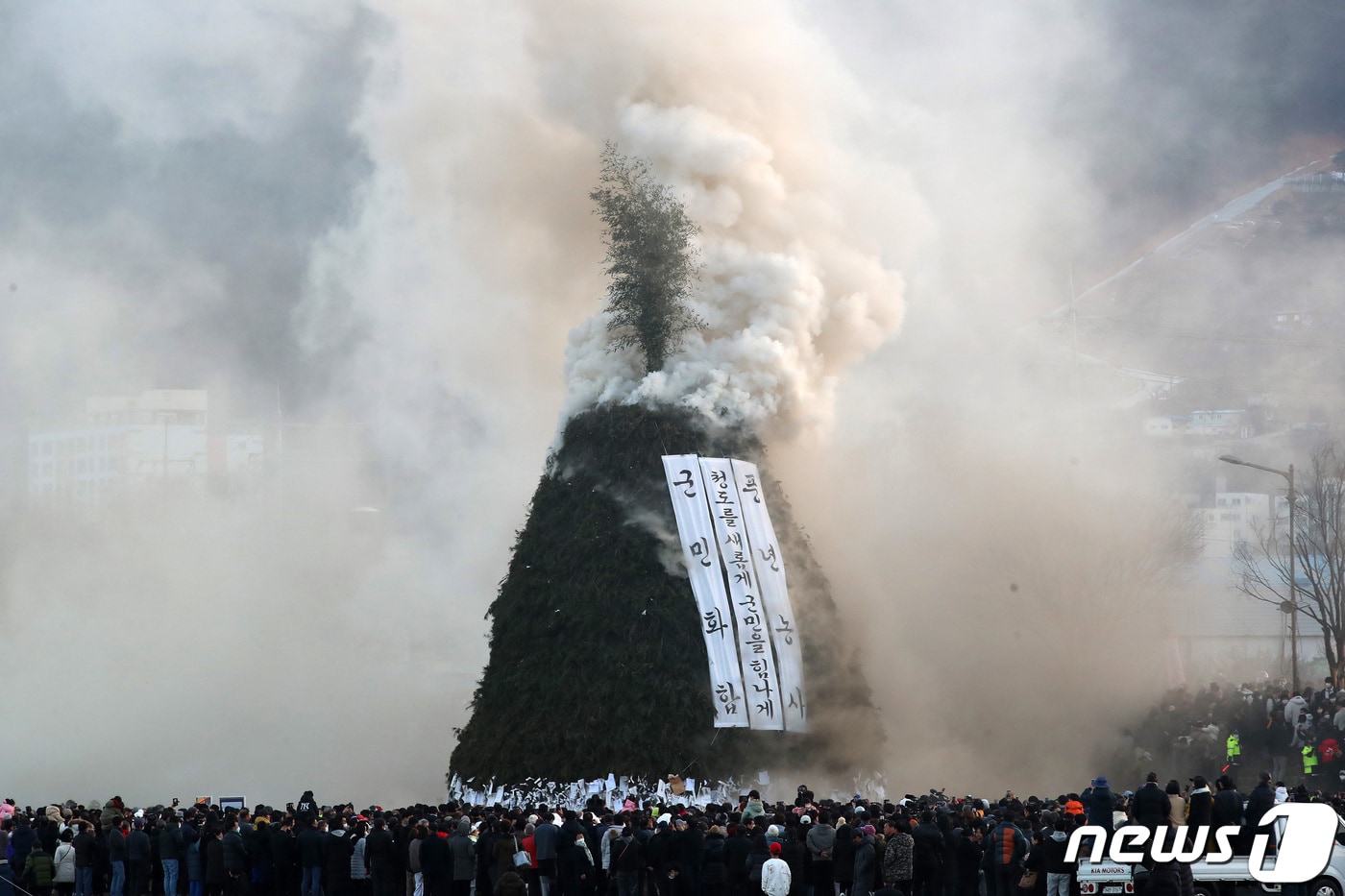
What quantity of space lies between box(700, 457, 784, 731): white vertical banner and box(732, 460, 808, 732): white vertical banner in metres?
0.22

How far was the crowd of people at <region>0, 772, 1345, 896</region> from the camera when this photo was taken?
29078 millimetres

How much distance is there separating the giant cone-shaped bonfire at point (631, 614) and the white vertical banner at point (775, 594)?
649 mm

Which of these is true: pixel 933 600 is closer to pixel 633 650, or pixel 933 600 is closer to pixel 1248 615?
pixel 633 650

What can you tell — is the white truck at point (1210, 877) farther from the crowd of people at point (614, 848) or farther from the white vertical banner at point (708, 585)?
the white vertical banner at point (708, 585)

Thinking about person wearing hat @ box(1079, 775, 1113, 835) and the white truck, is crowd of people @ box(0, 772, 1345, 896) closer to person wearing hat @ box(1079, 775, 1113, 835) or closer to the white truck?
person wearing hat @ box(1079, 775, 1113, 835)

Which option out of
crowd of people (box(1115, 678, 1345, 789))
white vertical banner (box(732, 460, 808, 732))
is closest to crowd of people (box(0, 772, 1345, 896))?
white vertical banner (box(732, 460, 808, 732))

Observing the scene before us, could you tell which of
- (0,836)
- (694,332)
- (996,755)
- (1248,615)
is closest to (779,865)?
(0,836)

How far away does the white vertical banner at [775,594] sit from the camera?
46.5 m

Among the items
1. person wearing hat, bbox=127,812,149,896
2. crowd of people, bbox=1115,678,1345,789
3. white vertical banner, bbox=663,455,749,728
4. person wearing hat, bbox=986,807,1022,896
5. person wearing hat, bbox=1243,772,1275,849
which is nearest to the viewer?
person wearing hat, bbox=1243,772,1275,849

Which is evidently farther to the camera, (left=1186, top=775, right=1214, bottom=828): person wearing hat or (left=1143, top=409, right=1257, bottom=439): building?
(left=1143, top=409, right=1257, bottom=439): building

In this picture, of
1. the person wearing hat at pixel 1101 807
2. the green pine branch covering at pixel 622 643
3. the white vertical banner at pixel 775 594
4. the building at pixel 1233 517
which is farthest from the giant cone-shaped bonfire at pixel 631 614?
the building at pixel 1233 517

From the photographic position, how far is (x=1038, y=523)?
206 feet

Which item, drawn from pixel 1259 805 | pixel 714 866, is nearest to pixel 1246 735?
pixel 1259 805

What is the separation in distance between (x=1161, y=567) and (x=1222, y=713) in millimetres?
19104
